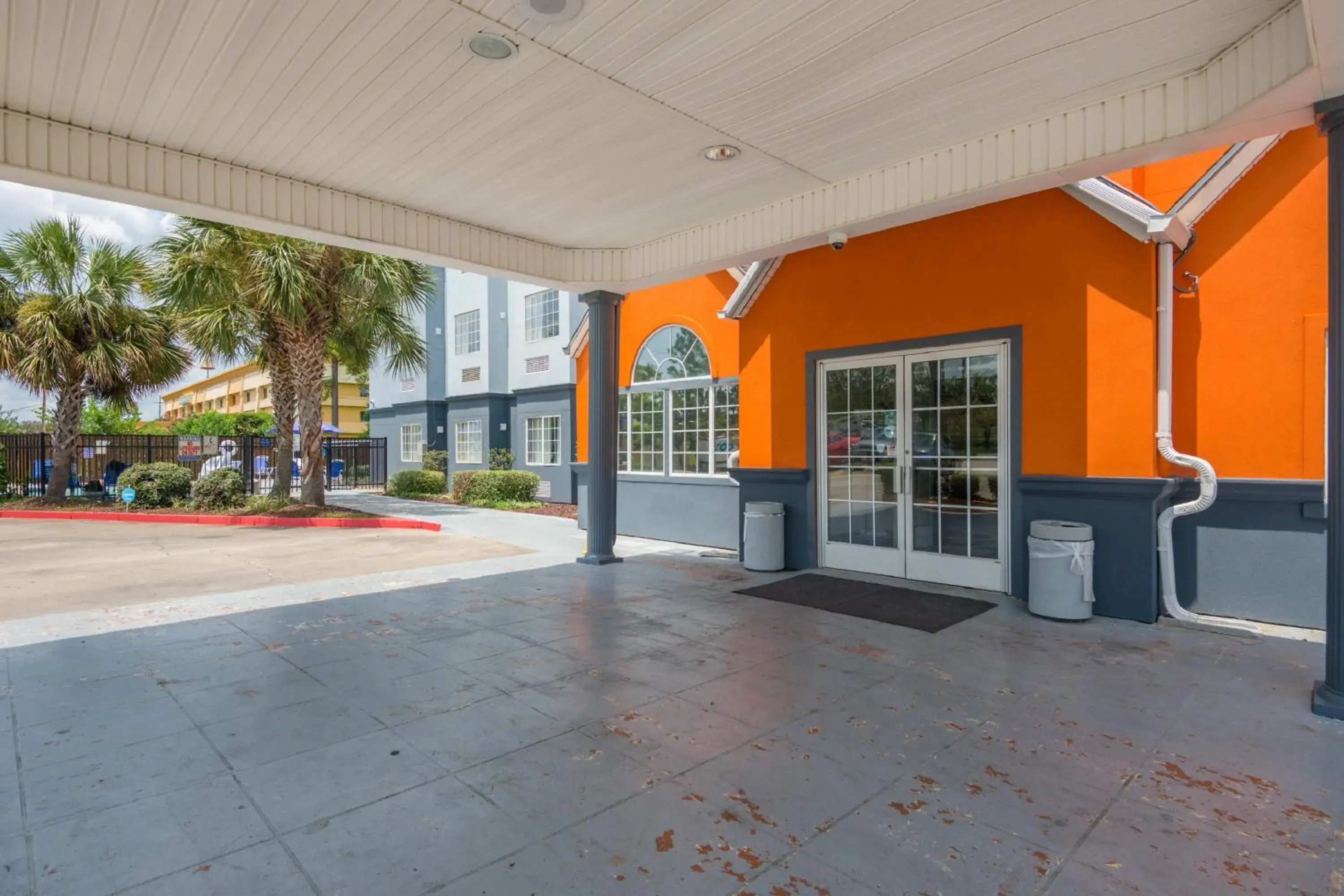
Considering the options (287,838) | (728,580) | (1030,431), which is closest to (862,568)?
(728,580)

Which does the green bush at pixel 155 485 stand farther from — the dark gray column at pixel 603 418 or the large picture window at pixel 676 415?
the dark gray column at pixel 603 418

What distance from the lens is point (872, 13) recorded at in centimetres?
368

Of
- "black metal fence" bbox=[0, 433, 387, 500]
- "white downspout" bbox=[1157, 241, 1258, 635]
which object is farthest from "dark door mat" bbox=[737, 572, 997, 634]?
"black metal fence" bbox=[0, 433, 387, 500]

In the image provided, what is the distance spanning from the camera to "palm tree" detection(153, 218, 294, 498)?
40.1 ft

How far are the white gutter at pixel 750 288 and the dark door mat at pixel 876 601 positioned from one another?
131 inches

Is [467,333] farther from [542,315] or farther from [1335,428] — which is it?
[1335,428]

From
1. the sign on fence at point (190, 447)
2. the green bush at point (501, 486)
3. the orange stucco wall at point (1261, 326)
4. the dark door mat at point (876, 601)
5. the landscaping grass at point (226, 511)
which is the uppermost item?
the orange stucco wall at point (1261, 326)

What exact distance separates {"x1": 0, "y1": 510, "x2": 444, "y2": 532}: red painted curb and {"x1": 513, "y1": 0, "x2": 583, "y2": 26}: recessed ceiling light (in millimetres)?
10021

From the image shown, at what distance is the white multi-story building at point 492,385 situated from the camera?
55.3 ft

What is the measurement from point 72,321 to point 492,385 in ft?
28.6

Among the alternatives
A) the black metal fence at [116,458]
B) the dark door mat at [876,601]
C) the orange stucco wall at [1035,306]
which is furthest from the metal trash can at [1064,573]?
the black metal fence at [116,458]

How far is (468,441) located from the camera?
19.8 metres

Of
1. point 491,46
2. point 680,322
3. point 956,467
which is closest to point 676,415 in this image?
point 680,322

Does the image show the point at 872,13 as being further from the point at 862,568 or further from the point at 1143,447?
the point at 862,568
